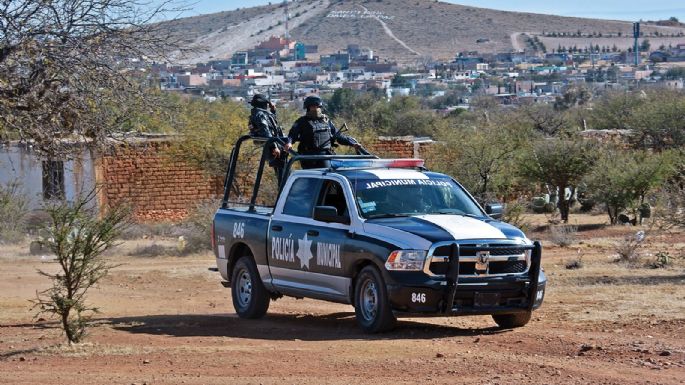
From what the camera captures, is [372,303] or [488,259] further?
[372,303]

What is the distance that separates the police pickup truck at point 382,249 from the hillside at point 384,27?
319ft

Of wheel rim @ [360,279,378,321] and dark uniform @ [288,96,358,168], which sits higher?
dark uniform @ [288,96,358,168]

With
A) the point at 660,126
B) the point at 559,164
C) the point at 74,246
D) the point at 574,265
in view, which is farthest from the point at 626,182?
the point at 74,246

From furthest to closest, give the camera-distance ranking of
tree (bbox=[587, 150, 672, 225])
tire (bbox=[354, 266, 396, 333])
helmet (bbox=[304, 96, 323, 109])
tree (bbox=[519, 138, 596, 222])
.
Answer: tree (bbox=[519, 138, 596, 222])
tree (bbox=[587, 150, 672, 225])
helmet (bbox=[304, 96, 323, 109])
tire (bbox=[354, 266, 396, 333])

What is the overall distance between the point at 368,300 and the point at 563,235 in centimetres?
1382

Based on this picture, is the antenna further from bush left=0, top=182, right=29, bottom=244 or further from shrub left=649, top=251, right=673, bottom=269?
shrub left=649, top=251, right=673, bottom=269

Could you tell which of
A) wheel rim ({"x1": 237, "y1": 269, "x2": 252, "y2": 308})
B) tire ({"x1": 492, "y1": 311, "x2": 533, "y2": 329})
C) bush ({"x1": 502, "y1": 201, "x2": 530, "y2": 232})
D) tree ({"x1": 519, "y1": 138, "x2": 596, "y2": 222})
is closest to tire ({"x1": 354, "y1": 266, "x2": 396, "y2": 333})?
tire ({"x1": 492, "y1": 311, "x2": 533, "y2": 329})

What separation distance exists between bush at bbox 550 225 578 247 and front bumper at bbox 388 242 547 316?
1297 centimetres

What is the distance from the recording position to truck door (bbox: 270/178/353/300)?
1313 centimetres

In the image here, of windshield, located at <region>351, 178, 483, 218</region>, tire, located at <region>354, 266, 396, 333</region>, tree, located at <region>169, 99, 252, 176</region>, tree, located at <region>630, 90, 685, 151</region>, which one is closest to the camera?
tire, located at <region>354, 266, 396, 333</region>

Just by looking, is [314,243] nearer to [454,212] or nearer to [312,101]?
[454,212]

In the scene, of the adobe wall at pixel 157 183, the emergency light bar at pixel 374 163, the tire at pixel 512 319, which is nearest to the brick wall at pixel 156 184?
the adobe wall at pixel 157 183

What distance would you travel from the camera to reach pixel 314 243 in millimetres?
13484

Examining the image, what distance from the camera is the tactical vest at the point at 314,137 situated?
1523 centimetres
